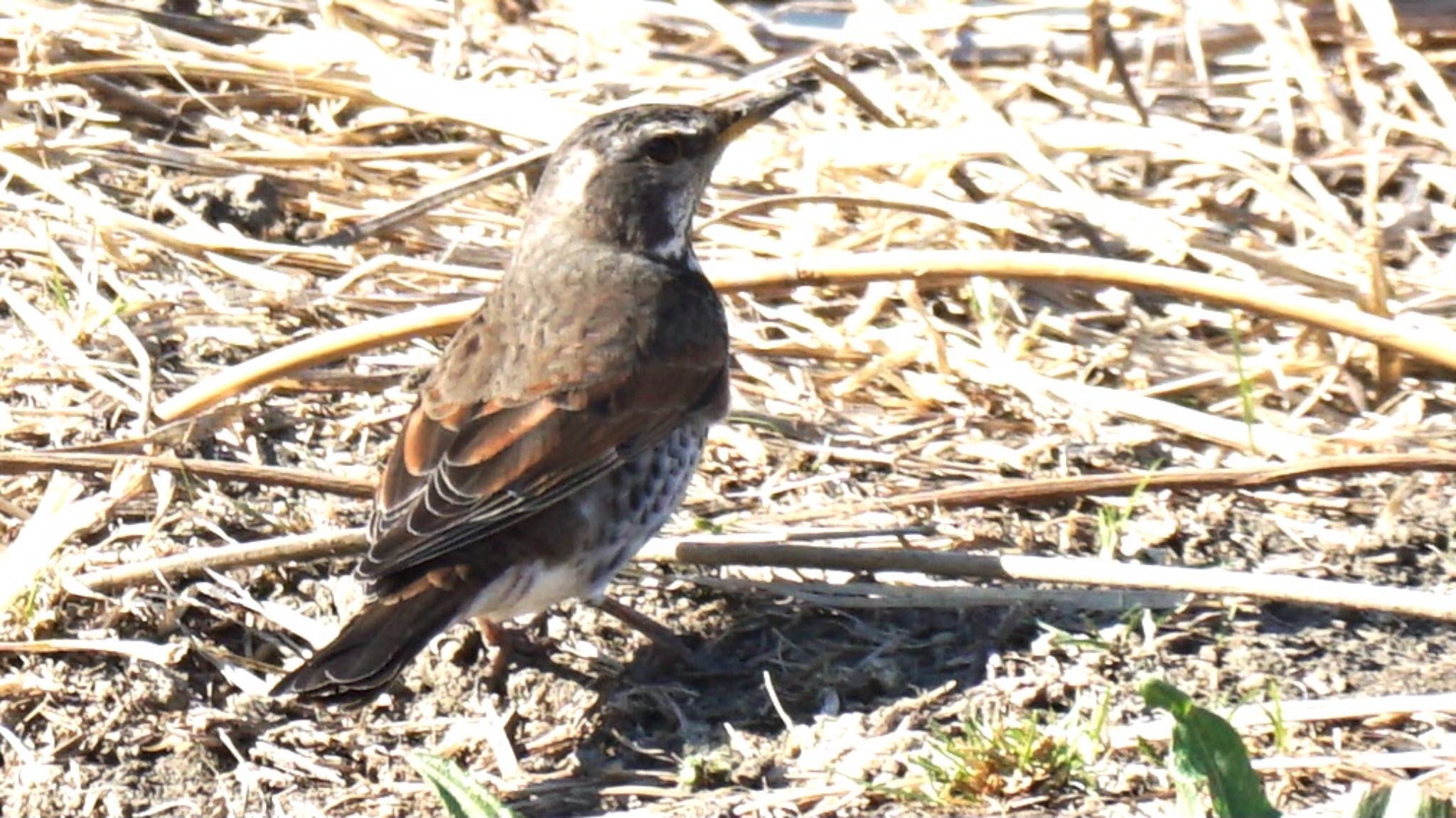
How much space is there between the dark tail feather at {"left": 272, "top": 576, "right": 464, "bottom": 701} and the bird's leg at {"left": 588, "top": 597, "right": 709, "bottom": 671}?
0.50m

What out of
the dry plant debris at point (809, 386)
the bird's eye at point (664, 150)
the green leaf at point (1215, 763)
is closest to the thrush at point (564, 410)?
the bird's eye at point (664, 150)

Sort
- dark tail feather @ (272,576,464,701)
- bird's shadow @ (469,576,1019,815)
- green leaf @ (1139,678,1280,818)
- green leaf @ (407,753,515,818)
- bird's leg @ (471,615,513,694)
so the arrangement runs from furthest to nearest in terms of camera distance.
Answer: bird's leg @ (471,615,513,694)
bird's shadow @ (469,576,1019,815)
dark tail feather @ (272,576,464,701)
green leaf @ (407,753,515,818)
green leaf @ (1139,678,1280,818)

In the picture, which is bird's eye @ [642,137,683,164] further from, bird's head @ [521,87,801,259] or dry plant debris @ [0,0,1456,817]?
dry plant debris @ [0,0,1456,817]

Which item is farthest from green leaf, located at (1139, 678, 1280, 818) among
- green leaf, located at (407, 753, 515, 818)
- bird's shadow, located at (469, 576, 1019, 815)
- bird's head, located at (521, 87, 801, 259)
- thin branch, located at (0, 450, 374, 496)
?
bird's head, located at (521, 87, 801, 259)

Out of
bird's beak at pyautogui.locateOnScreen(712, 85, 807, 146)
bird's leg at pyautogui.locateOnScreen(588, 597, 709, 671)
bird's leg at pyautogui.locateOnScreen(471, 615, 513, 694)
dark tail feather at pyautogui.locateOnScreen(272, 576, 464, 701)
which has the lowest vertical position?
bird's leg at pyautogui.locateOnScreen(471, 615, 513, 694)

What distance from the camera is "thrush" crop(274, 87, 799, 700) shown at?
4.86 m

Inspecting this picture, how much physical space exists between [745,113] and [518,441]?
4.35 feet

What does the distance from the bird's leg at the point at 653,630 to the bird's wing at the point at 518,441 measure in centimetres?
33

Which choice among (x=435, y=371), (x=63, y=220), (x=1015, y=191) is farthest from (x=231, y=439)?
(x=1015, y=191)

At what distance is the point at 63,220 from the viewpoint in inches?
255

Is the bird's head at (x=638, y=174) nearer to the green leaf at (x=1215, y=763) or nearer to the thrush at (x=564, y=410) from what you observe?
the thrush at (x=564, y=410)

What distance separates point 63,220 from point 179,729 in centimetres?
211

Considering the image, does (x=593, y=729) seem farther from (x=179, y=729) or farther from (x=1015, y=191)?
(x=1015, y=191)

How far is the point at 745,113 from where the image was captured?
6.02m
